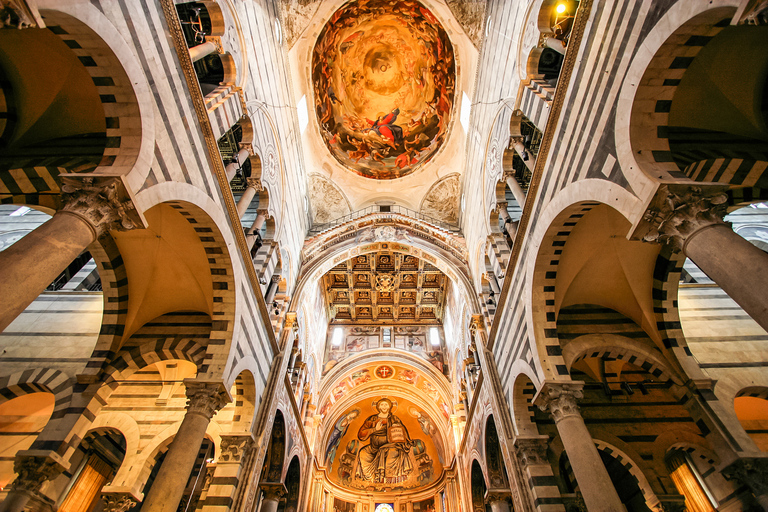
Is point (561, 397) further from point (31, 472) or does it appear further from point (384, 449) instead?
point (384, 449)

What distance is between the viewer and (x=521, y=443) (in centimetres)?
742

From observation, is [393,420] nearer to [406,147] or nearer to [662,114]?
[406,147]

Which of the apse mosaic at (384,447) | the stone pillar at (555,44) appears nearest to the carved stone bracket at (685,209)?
the stone pillar at (555,44)

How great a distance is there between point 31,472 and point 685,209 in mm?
10060

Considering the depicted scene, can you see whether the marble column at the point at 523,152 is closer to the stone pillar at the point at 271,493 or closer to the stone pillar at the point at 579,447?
the stone pillar at the point at 579,447

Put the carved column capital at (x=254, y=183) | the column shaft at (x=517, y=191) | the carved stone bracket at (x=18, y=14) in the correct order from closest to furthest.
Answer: the carved stone bracket at (x=18, y=14) < the column shaft at (x=517, y=191) < the carved column capital at (x=254, y=183)

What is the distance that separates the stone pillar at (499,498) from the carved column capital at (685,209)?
8.69 m

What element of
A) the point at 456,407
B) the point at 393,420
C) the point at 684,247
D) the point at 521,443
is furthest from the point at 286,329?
the point at 393,420

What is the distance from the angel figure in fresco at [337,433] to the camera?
17.4 meters

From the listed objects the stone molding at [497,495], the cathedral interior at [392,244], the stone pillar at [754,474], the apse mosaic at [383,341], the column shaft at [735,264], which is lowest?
the stone pillar at [754,474]

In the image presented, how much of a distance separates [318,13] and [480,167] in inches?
315

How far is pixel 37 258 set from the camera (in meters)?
3.25

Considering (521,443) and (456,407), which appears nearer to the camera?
(521,443)

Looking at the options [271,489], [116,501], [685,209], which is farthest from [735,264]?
[116,501]
